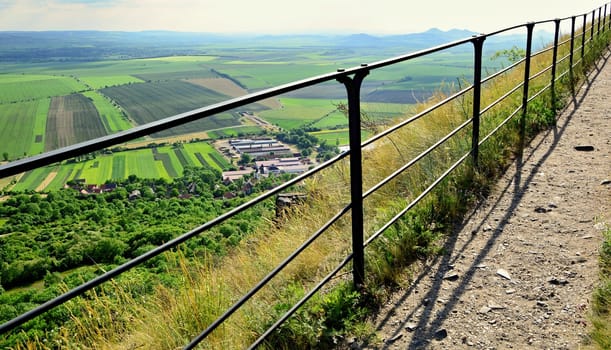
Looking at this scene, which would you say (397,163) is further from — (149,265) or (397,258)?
(149,265)

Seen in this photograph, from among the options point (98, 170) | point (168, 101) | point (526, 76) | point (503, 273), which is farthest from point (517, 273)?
point (168, 101)

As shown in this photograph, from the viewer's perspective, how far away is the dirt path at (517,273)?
2.92 meters

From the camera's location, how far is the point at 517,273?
354 cm

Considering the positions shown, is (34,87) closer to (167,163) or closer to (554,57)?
(167,163)

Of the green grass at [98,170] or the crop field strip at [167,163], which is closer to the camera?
the green grass at [98,170]

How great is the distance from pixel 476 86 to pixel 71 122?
53843 mm

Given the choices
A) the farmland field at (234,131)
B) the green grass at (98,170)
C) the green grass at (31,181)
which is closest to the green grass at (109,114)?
the farmland field at (234,131)

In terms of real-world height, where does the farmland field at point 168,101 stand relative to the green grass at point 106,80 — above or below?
below

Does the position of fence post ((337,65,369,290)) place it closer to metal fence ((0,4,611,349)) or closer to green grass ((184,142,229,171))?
metal fence ((0,4,611,349))

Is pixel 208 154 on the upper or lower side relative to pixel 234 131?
upper

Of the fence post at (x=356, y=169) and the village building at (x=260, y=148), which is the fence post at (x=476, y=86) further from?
the village building at (x=260, y=148)

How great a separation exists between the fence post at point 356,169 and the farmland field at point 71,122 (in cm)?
3947

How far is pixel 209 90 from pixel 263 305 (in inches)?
2706

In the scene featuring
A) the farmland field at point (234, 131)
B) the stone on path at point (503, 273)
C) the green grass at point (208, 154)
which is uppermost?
the stone on path at point (503, 273)
